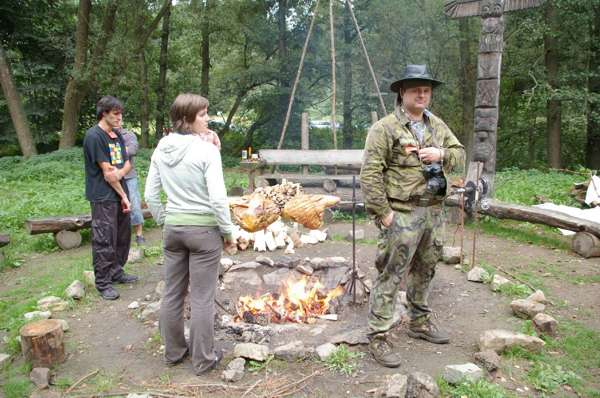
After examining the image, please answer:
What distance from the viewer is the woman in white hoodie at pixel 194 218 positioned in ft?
11.2

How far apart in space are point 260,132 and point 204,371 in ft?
54.2

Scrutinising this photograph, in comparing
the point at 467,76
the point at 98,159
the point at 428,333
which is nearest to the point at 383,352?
the point at 428,333

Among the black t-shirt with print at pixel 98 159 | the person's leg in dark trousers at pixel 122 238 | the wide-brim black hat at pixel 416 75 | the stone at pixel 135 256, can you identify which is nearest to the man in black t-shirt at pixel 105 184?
the black t-shirt with print at pixel 98 159

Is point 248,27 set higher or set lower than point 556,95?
higher

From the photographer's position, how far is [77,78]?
14.8 meters

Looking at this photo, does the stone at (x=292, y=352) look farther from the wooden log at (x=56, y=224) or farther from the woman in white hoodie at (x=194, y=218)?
the wooden log at (x=56, y=224)

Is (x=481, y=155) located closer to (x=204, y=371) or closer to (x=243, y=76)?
(x=204, y=371)

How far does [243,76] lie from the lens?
1689 centimetres

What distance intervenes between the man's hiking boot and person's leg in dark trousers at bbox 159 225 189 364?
4.95 feet

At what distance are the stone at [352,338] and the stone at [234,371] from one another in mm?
805

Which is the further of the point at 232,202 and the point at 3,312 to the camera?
the point at 3,312

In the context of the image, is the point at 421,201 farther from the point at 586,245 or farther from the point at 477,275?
the point at 586,245

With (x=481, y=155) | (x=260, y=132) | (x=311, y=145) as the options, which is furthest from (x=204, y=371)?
(x=260, y=132)

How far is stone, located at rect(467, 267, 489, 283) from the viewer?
558 centimetres
